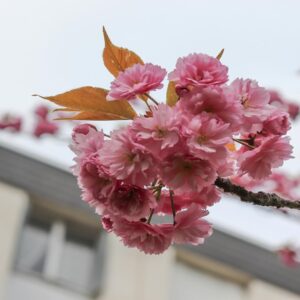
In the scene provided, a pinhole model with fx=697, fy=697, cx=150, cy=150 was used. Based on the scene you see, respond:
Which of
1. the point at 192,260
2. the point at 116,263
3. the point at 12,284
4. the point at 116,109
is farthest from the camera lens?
the point at 192,260

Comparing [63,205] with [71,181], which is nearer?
[63,205]

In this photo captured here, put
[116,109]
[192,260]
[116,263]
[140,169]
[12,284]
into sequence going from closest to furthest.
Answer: [140,169] → [116,109] → [12,284] → [116,263] → [192,260]

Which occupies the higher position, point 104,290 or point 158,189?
point 104,290

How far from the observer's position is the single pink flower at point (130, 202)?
1313 mm

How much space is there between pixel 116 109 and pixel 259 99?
11.0 inches

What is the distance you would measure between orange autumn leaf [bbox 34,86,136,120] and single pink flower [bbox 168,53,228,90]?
0.12 metres

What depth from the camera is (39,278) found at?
6.99m

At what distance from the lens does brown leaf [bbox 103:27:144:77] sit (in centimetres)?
141

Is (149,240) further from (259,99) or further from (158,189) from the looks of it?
(259,99)

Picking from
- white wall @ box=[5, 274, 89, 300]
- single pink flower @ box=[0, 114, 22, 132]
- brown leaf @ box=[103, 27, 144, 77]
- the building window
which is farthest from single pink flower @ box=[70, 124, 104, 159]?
the building window

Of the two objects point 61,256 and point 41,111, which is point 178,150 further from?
point 61,256

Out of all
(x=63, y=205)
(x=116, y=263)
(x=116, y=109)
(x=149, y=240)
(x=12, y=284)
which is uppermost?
(x=63, y=205)

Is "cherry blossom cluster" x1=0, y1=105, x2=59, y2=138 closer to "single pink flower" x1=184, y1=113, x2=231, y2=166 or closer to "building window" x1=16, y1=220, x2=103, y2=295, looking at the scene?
"building window" x1=16, y1=220, x2=103, y2=295

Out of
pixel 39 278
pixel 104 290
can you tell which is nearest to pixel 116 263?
pixel 104 290
